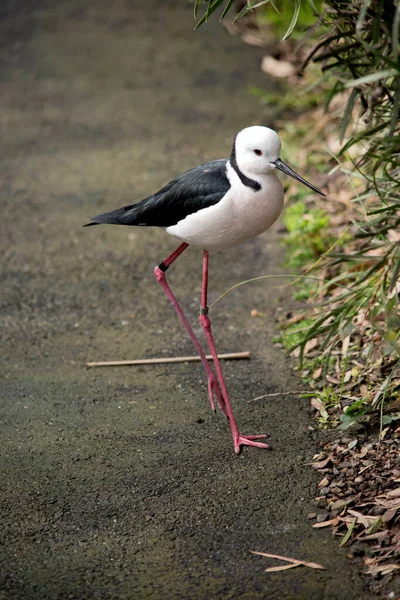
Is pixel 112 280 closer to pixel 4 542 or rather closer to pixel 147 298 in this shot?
pixel 147 298

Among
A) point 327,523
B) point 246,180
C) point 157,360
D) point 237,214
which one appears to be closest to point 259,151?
point 246,180

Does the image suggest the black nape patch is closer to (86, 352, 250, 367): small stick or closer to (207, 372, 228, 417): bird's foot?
(207, 372, 228, 417): bird's foot

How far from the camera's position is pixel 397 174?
3770 mm

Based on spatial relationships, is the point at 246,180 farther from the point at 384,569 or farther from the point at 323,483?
the point at 384,569

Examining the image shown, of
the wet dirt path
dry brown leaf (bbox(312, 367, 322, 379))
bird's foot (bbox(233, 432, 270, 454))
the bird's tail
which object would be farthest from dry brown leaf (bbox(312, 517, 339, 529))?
the bird's tail

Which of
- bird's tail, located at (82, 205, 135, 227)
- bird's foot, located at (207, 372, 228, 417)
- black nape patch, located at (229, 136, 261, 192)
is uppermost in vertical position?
black nape patch, located at (229, 136, 261, 192)

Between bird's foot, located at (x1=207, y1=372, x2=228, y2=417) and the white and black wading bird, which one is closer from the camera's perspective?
the white and black wading bird

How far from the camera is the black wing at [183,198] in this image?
377 centimetres

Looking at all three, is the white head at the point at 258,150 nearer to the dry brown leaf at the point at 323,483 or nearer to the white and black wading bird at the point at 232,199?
the white and black wading bird at the point at 232,199

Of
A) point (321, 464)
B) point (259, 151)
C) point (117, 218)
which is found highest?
point (259, 151)

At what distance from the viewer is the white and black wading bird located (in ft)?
12.0

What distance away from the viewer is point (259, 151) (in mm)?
3643

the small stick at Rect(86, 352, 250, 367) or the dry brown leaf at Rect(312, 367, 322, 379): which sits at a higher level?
the dry brown leaf at Rect(312, 367, 322, 379)

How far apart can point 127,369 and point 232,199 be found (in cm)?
129
